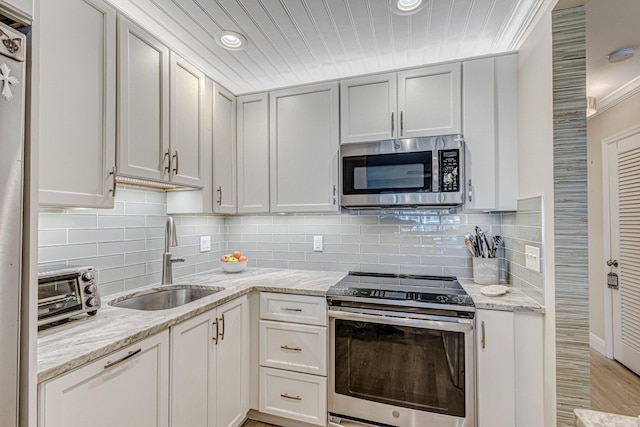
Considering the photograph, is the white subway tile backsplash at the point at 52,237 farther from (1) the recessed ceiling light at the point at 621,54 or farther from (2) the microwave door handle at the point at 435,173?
(1) the recessed ceiling light at the point at 621,54

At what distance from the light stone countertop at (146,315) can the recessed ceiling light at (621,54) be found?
1.83 m

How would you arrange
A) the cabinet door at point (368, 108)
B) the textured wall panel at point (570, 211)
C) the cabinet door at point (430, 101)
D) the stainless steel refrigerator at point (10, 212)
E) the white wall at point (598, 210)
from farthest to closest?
the white wall at point (598, 210), the cabinet door at point (368, 108), the cabinet door at point (430, 101), the textured wall panel at point (570, 211), the stainless steel refrigerator at point (10, 212)

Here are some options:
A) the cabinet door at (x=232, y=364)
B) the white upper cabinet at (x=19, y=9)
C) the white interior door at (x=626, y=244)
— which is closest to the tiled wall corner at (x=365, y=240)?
the cabinet door at (x=232, y=364)

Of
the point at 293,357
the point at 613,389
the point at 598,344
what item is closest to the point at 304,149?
the point at 293,357

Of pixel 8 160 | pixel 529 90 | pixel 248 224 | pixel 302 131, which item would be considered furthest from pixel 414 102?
pixel 8 160

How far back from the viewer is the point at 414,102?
199 centimetres

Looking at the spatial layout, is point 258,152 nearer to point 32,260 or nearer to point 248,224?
point 248,224

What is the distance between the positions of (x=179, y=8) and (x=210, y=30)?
0.20 metres

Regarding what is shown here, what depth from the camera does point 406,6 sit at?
5.05ft

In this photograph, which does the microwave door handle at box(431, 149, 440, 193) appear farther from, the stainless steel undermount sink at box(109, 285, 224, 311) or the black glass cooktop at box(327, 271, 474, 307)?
the stainless steel undermount sink at box(109, 285, 224, 311)

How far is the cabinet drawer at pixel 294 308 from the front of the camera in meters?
1.89

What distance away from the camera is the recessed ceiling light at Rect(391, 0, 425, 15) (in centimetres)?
151

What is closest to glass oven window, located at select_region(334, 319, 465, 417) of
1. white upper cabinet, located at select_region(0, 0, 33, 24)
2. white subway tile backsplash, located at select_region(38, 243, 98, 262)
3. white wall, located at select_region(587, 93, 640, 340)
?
white subway tile backsplash, located at select_region(38, 243, 98, 262)

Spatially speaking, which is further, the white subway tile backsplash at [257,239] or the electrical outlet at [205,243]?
the electrical outlet at [205,243]
